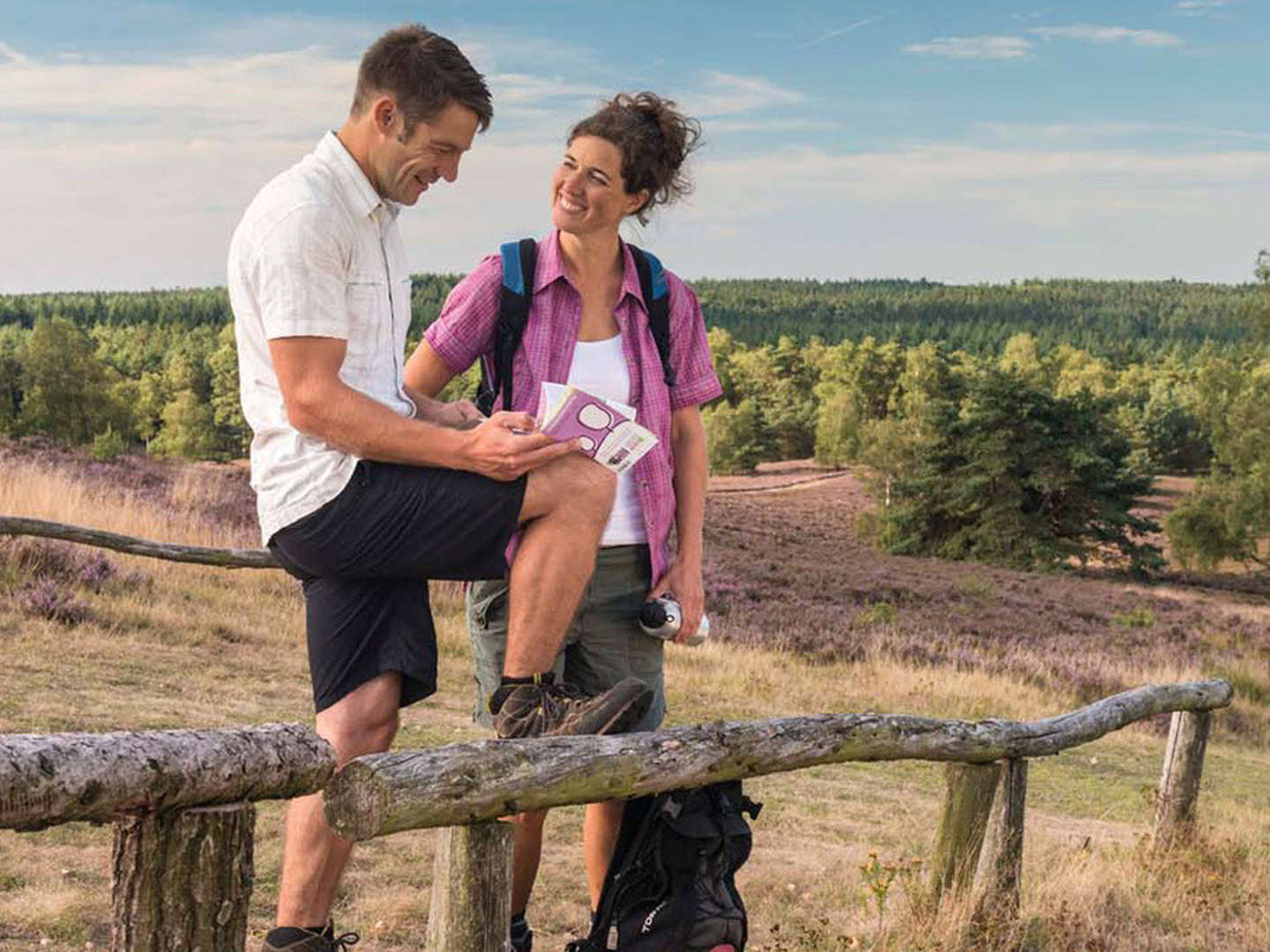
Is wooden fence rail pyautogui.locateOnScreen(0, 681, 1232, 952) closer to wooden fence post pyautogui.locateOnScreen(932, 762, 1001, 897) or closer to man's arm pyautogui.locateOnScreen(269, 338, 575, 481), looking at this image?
wooden fence post pyautogui.locateOnScreen(932, 762, 1001, 897)

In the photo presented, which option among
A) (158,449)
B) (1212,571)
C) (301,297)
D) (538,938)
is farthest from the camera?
(158,449)

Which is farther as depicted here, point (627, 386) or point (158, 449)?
point (158, 449)

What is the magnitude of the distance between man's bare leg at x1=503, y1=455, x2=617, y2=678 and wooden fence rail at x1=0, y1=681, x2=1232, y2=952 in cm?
31

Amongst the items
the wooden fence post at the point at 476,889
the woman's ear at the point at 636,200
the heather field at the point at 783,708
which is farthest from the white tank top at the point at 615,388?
the heather field at the point at 783,708

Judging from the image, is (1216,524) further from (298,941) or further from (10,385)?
(10,385)

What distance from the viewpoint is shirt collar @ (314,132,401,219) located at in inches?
117

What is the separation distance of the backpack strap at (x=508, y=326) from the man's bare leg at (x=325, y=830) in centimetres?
86

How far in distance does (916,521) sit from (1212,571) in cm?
1154

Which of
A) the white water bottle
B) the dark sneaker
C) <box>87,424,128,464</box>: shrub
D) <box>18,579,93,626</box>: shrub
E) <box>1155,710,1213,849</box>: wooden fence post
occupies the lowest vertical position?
<box>87,424,128,464</box>: shrub

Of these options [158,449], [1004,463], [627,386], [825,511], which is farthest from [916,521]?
[158,449]

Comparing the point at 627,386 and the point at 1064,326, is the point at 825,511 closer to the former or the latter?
the point at 627,386

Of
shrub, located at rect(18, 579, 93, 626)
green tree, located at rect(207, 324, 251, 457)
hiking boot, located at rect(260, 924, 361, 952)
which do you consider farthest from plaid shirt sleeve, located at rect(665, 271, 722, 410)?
green tree, located at rect(207, 324, 251, 457)

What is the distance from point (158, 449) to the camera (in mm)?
84875

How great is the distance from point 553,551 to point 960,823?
7.58ft
